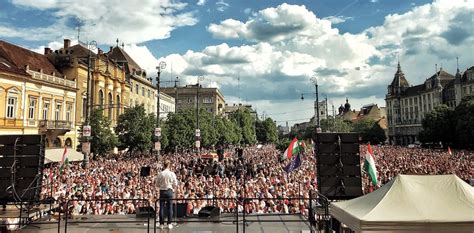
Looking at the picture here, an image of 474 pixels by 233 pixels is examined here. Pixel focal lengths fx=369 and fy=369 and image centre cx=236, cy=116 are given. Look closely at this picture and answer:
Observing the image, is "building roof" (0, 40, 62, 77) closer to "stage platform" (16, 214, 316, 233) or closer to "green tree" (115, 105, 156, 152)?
"green tree" (115, 105, 156, 152)

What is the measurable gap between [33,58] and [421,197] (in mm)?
49867

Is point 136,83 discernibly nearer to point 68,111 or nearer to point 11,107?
point 68,111

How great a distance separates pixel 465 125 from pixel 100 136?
199 ft

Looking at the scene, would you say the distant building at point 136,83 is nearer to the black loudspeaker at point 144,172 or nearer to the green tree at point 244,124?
the green tree at point 244,124

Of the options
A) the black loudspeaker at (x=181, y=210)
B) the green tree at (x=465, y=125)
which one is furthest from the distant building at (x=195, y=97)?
the black loudspeaker at (x=181, y=210)

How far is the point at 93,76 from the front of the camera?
5403cm

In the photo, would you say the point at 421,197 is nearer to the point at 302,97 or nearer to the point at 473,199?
the point at 473,199

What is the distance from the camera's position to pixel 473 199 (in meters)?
6.24

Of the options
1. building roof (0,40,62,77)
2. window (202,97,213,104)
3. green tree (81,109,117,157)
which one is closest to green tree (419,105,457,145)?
green tree (81,109,117,157)

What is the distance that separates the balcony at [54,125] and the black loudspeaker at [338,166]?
39330 mm

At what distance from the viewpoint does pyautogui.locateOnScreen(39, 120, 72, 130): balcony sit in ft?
137

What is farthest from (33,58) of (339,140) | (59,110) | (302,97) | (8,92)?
A: (339,140)

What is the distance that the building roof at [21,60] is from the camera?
39625mm

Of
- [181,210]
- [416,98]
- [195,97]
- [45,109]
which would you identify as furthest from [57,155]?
[416,98]
